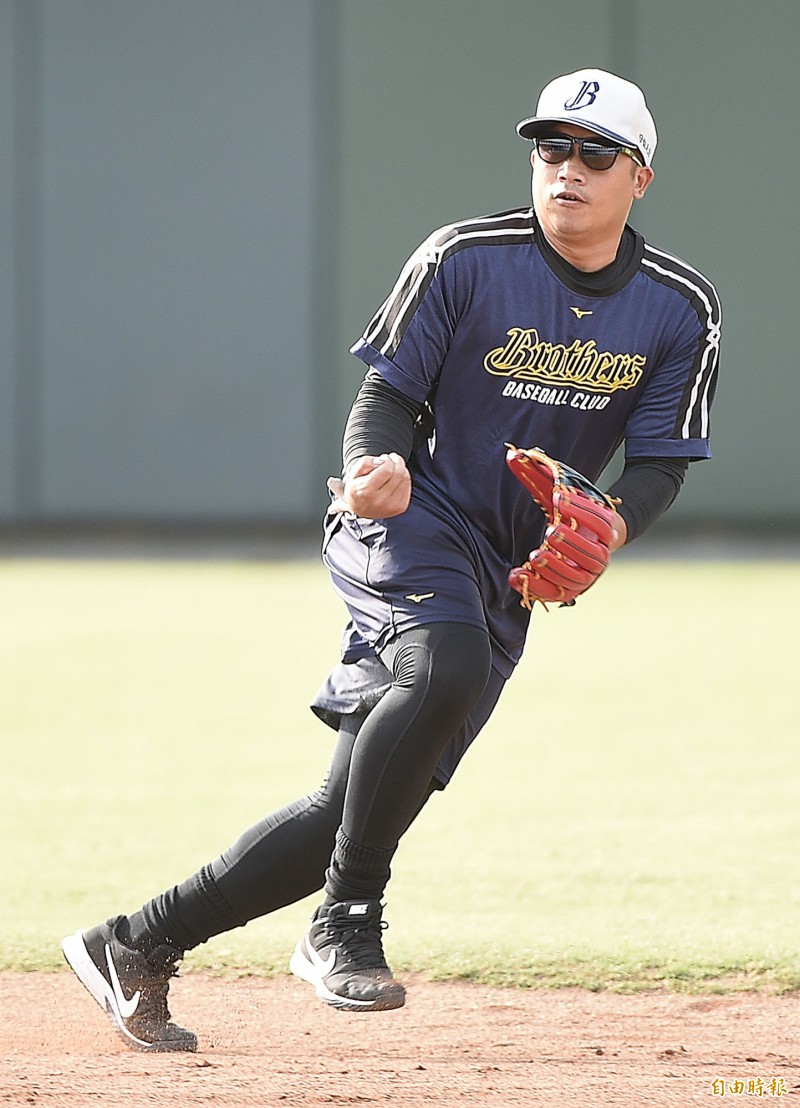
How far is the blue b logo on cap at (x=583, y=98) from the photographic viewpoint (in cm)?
372

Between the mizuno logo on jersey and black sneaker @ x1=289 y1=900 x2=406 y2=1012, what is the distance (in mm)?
1193

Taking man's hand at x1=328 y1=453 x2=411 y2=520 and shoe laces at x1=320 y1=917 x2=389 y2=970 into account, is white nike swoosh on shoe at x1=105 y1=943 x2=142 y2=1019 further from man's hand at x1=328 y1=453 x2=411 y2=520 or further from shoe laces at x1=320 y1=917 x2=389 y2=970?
man's hand at x1=328 y1=453 x2=411 y2=520

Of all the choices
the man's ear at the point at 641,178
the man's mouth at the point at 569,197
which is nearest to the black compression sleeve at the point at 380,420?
the man's mouth at the point at 569,197

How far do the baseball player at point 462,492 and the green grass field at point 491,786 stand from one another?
103cm

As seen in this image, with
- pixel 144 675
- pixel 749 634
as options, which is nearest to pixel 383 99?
pixel 749 634

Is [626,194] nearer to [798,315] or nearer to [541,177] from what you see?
[541,177]

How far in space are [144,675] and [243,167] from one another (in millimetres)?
9215

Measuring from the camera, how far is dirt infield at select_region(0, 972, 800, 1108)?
3.45m

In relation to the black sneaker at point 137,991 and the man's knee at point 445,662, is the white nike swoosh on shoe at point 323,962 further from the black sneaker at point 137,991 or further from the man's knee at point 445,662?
the man's knee at point 445,662

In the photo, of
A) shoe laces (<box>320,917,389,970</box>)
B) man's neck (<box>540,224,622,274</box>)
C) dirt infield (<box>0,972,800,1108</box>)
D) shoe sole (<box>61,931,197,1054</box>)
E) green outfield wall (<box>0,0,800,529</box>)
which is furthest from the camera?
green outfield wall (<box>0,0,800,529</box>)

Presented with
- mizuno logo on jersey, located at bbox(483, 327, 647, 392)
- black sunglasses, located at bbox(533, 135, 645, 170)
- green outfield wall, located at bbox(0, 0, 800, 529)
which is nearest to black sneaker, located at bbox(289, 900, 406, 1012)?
mizuno logo on jersey, located at bbox(483, 327, 647, 392)

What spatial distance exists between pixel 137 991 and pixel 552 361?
1.70 meters

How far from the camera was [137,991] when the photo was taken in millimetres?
3963

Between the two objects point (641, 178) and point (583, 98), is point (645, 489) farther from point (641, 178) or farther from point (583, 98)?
point (583, 98)
